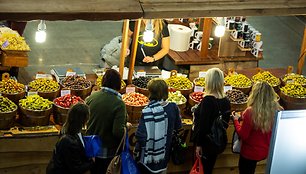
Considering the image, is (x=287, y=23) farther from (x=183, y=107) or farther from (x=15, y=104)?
(x=15, y=104)

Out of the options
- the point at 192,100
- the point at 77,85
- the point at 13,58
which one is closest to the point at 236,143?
the point at 192,100

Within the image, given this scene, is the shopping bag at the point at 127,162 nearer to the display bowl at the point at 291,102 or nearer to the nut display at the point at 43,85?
the nut display at the point at 43,85

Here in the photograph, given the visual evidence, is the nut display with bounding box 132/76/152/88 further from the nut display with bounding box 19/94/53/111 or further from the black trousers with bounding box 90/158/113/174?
the black trousers with bounding box 90/158/113/174

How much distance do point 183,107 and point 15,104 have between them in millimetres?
2082

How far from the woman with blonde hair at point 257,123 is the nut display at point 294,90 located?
1656 millimetres

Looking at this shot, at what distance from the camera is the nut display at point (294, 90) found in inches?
343

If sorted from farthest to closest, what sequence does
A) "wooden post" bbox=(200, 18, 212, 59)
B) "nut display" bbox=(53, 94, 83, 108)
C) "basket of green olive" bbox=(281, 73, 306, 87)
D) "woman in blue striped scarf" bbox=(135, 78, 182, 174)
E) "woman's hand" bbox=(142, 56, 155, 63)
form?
"wooden post" bbox=(200, 18, 212, 59), "woman's hand" bbox=(142, 56, 155, 63), "basket of green olive" bbox=(281, 73, 306, 87), "nut display" bbox=(53, 94, 83, 108), "woman in blue striped scarf" bbox=(135, 78, 182, 174)

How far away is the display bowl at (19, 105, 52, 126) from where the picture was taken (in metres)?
7.28

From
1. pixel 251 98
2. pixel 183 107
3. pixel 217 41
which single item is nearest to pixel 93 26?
pixel 217 41

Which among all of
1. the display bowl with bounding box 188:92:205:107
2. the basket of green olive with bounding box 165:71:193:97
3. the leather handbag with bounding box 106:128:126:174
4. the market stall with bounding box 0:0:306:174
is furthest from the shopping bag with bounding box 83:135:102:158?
the basket of green olive with bounding box 165:71:193:97

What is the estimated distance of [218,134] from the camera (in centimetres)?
714

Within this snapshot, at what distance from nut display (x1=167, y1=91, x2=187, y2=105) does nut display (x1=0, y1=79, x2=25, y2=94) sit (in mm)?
1831

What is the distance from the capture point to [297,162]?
468cm

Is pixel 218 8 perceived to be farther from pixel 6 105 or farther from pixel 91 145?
pixel 6 105
